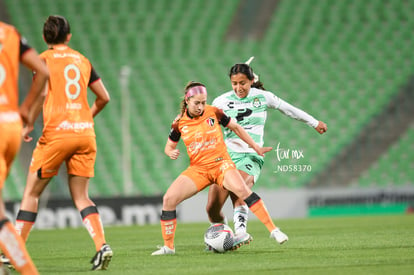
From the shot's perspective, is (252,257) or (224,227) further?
(224,227)

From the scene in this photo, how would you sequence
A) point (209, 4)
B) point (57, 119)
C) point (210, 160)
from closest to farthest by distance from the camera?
1. point (57, 119)
2. point (210, 160)
3. point (209, 4)

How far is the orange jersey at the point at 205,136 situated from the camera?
280 inches

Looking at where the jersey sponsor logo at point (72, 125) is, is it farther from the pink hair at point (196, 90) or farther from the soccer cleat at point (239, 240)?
the soccer cleat at point (239, 240)

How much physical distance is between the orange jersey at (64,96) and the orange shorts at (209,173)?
1.60m

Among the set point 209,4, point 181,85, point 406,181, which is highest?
point 209,4

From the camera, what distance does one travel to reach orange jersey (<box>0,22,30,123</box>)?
4.38m

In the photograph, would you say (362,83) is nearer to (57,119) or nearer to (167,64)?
(167,64)

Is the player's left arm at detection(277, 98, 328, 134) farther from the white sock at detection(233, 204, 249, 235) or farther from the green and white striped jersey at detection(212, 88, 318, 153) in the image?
the white sock at detection(233, 204, 249, 235)

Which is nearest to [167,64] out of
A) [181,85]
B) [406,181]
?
[181,85]

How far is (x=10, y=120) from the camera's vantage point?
14.3ft

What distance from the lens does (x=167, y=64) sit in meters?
19.5

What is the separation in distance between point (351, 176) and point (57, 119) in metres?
13.4

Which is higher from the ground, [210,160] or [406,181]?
[210,160]

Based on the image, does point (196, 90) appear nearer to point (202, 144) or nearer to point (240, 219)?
point (202, 144)
